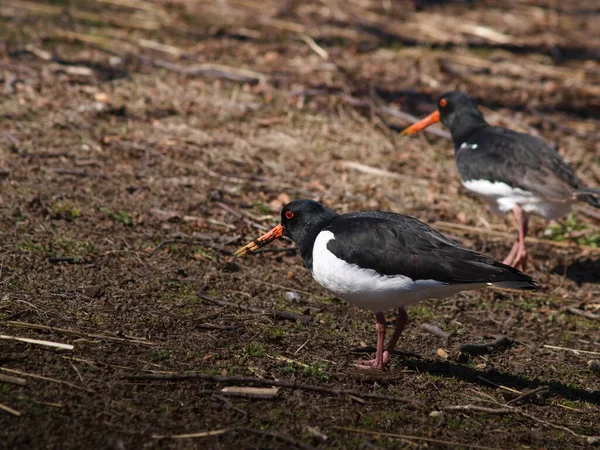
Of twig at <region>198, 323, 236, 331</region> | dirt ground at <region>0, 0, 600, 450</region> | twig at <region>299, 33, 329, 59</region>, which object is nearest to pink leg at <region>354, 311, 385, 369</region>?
dirt ground at <region>0, 0, 600, 450</region>

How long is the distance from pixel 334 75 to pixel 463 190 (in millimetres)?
3246

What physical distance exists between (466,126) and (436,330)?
11.2 feet

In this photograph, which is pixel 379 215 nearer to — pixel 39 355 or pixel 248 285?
pixel 248 285

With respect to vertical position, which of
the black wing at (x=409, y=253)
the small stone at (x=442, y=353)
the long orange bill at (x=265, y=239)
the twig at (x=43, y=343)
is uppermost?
the black wing at (x=409, y=253)

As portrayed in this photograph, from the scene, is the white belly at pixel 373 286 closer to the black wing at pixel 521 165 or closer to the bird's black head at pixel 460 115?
the black wing at pixel 521 165

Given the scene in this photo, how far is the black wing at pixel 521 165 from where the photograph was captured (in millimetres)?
7785

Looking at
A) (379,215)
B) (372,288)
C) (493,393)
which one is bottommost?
(493,393)

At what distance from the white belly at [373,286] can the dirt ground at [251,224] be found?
1.72 feet

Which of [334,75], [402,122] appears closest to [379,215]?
[402,122]

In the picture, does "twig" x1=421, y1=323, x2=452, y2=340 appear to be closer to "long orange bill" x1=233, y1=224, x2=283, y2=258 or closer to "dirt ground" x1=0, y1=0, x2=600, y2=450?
"dirt ground" x1=0, y1=0, x2=600, y2=450

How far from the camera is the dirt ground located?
4793 millimetres

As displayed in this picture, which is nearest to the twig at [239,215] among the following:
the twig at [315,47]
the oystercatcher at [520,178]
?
the oystercatcher at [520,178]

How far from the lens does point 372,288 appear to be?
5.33 meters

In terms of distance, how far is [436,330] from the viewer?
6.37 m
